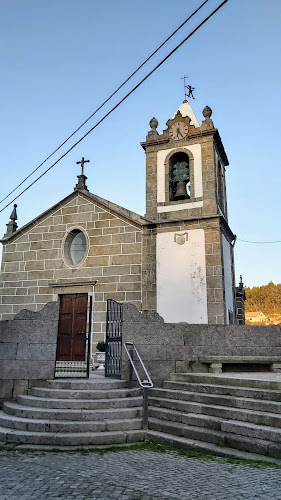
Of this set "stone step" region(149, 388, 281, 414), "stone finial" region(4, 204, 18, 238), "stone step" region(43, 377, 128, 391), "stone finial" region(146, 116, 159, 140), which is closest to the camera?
"stone step" region(149, 388, 281, 414)

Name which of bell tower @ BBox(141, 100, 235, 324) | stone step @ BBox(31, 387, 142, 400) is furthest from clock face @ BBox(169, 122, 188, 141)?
stone step @ BBox(31, 387, 142, 400)

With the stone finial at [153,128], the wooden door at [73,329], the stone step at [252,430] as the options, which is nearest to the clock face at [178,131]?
the stone finial at [153,128]

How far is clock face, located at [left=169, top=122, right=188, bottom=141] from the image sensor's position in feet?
47.2

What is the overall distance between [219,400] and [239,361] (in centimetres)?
175

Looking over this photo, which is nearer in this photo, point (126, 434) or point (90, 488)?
point (90, 488)

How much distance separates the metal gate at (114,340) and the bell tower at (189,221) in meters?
4.12

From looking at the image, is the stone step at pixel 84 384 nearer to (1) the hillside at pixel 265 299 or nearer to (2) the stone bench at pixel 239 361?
(2) the stone bench at pixel 239 361

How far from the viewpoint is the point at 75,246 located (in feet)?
47.9

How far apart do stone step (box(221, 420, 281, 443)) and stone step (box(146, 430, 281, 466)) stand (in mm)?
240

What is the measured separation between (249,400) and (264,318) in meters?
57.4

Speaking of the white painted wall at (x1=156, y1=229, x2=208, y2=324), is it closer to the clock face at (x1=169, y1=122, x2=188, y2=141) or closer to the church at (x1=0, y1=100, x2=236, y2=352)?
the church at (x1=0, y1=100, x2=236, y2=352)

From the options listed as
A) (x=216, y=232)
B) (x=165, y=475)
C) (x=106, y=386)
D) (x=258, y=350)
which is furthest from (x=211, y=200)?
(x=165, y=475)

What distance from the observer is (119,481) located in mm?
4000

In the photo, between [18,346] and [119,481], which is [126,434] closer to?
[119,481]
